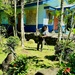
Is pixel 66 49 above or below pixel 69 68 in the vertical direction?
below

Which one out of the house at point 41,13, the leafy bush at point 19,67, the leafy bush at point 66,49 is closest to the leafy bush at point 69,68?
the leafy bush at point 19,67

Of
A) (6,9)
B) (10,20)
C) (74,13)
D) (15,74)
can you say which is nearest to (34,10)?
(10,20)

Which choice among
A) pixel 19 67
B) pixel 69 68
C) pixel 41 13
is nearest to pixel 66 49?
pixel 19 67

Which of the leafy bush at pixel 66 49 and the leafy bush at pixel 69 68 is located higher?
the leafy bush at pixel 69 68

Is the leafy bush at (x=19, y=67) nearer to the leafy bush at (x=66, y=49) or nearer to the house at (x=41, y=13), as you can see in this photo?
the leafy bush at (x=66, y=49)

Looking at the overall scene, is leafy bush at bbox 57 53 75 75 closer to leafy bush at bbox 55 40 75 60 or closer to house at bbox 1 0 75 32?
leafy bush at bbox 55 40 75 60

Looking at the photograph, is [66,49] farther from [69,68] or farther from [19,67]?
[69,68]

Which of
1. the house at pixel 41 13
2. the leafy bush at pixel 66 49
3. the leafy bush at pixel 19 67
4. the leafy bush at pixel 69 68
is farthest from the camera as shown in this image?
the house at pixel 41 13

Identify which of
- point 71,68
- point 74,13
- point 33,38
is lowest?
point 33,38

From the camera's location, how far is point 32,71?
962 centimetres

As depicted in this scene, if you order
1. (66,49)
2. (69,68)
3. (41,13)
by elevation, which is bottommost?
(66,49)

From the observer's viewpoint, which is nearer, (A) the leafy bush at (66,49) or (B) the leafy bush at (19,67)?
(B) the leafy bush at (19,67)

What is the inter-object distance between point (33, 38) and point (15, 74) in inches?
519

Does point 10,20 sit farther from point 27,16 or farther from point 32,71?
point 32,71
